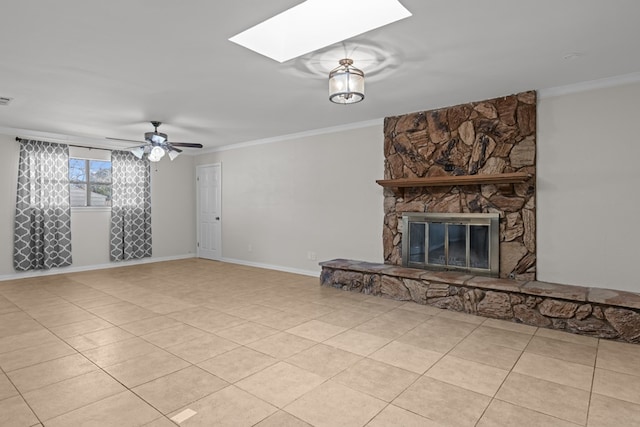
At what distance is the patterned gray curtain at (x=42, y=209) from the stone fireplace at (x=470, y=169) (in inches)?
216

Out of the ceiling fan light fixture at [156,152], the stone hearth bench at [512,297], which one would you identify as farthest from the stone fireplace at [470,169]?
the ceiling fan light fixture at [156,152]

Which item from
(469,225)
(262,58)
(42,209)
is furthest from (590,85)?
(42,209)

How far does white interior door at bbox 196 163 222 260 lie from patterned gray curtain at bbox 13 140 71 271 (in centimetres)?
250

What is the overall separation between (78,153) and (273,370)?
19.5ft

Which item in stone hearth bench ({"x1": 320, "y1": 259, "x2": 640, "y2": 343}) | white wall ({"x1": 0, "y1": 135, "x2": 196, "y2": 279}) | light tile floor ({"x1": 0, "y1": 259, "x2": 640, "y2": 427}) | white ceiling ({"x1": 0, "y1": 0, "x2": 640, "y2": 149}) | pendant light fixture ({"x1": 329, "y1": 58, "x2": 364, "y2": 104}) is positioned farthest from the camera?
white wall ({"x1": 0, "y1": 135, "x2": 196, "y2": 279})

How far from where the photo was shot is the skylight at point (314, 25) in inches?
95.6

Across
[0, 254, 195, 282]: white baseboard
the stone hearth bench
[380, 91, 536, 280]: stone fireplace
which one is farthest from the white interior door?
[380, 91, 536, 280]: stone fireplace

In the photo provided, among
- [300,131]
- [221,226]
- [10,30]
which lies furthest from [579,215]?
[221,226]

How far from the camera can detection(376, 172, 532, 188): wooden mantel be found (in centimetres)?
385

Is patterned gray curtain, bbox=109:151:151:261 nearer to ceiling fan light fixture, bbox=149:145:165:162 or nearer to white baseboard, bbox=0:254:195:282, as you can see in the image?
white baseboard, bbox=0:254:195:282

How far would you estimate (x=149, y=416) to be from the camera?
200 cm

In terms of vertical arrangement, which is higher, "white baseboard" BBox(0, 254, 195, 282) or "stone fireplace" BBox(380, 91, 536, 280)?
"stone fireplace" BBox(380, 91, 536, 280)

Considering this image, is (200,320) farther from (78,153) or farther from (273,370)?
(78,153)

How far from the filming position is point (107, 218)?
6750mm
